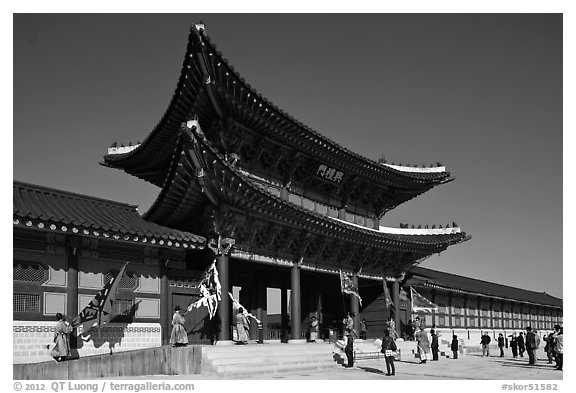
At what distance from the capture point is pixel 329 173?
2903cm

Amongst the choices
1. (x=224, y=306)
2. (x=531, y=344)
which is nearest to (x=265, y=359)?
(x=224, y=306)

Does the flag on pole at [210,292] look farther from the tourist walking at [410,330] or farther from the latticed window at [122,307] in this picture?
the tourist walking at [410,330]

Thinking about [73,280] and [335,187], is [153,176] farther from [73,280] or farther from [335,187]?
[73,280]

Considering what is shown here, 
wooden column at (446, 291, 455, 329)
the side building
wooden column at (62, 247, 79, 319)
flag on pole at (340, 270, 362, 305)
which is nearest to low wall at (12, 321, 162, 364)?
the side building

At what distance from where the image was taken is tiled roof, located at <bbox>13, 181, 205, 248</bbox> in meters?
17.0

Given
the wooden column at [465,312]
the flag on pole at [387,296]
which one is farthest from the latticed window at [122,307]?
the wooden column at [465,312]

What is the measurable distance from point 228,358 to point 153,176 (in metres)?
12.7

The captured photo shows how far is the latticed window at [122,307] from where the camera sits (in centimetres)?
1936

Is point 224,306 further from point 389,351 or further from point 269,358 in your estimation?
point 389,351

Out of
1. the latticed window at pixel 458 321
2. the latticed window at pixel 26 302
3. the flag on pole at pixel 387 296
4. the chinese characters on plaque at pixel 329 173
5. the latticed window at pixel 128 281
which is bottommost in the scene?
the latticed window at pixel 458 321

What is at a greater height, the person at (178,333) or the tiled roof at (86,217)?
the tiled roof at (86,217)

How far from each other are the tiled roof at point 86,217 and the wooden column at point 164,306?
1.22 m

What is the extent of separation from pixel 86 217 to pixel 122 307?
2999 millimetres

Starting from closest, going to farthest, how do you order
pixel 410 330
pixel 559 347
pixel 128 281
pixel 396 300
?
pixel 128 281 < pixel 559 347 < pixel 396 300 < pixel 410 330
